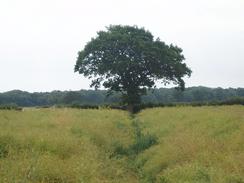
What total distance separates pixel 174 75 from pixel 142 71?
157 inches

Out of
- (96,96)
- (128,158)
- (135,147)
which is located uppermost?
(96,96)

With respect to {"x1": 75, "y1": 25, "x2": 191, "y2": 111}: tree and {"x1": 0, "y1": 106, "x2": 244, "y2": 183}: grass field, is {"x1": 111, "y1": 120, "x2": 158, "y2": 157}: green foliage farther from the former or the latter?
{"x1": 75, "y1": 25, "x2": 191, "y2": 111}: tree

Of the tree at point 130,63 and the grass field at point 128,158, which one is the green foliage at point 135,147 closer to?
the grass field at point 128,158

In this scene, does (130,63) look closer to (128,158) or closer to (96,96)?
(128,158)

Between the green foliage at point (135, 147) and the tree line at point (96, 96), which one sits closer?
the green foliage at point (135, 147)

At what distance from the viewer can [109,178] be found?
11.9m

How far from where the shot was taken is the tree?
58.2 meters

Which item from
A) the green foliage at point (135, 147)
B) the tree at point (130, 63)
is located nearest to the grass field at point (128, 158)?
the green foliage at point (135, 147)

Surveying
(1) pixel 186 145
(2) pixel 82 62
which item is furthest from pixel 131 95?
(1) pixel 186 145

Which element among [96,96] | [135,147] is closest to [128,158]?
[135,147]

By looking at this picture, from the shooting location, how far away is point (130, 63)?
57156mm

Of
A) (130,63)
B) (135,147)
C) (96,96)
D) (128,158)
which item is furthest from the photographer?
(96,96)

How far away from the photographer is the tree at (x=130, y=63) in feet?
191

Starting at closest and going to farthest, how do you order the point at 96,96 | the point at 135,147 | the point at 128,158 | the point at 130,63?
the point at 128,158 < the point at 135,147 < the point at 130,63 < the point at 96,96
